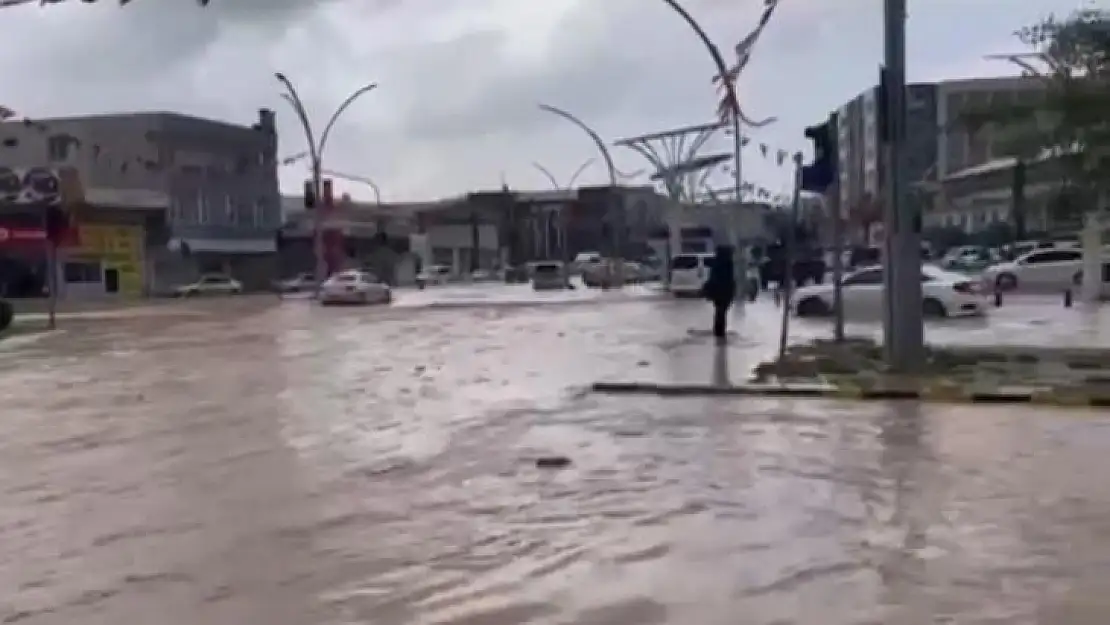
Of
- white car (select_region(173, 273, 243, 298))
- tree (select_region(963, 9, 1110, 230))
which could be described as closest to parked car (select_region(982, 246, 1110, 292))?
tree (select_region(963, 9, 1110, 230))

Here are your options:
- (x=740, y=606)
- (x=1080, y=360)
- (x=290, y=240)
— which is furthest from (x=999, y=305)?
(x=290, y=240)

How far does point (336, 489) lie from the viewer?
10625mm

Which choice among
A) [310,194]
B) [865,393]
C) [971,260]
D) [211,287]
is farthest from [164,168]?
[865,393]

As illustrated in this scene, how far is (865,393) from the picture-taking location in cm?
1591

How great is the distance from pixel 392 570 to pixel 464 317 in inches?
1200

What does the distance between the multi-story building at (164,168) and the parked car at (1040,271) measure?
4194cm

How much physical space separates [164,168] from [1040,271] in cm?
4458

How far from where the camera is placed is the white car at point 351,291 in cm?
5425

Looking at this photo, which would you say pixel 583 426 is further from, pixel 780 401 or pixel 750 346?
pixel 750 346

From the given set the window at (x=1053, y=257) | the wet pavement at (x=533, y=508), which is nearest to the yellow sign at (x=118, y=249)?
the window at (x=1053, y=257)

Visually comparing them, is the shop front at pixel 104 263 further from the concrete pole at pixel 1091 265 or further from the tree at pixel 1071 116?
the tree at pixel 1071 116

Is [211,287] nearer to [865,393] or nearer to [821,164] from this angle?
[821,164]

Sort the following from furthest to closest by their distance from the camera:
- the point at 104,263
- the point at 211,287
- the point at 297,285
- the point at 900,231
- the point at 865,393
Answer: the point at 297,285
the point at 211,287
the point at 104,263
the point at 900,231
the point at 865,393

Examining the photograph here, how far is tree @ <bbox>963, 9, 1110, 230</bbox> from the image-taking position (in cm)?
2203
